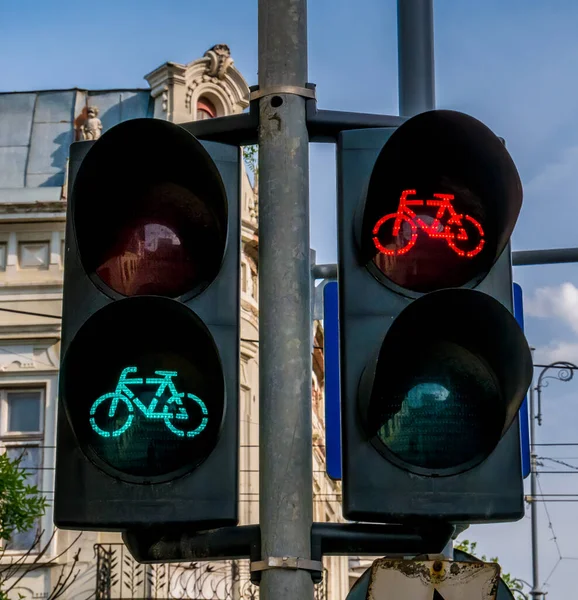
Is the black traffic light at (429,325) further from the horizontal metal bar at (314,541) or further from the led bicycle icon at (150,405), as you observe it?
the led bicycle icon at (150,405)

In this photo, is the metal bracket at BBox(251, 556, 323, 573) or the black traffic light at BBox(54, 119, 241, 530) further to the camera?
the black traffic light at BBox(54, 119, 241, 530)

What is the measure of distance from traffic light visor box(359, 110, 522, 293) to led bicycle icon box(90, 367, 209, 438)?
580mm

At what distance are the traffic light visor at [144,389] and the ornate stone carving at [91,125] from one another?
1862 cm

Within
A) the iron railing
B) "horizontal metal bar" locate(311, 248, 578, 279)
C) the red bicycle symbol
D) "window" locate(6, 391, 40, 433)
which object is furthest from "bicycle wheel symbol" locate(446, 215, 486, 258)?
"window" locate(6, 391, 40, 433)

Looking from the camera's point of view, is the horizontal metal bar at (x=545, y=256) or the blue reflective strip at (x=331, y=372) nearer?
the blue reflective strip at (x=331, y=372)

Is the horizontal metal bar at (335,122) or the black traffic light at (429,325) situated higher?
the horizontal metal bar at (335,122)

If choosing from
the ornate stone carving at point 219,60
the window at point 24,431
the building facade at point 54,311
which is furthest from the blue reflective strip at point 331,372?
the ornate stone carving at point 219,60

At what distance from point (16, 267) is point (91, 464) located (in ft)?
59.0

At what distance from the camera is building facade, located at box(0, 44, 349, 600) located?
20.2 meters

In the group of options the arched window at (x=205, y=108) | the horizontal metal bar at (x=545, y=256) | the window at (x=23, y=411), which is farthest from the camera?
the arched window at (x=205, y=108)

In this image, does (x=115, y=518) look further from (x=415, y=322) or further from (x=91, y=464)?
(x=415, y=322)

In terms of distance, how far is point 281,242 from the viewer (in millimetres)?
3525

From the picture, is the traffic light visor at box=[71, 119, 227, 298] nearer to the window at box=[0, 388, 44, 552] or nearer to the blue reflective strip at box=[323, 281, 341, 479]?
the blue reflective strip at box=[323, 281, 341, 479]

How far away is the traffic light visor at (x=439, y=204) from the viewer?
3627mm
